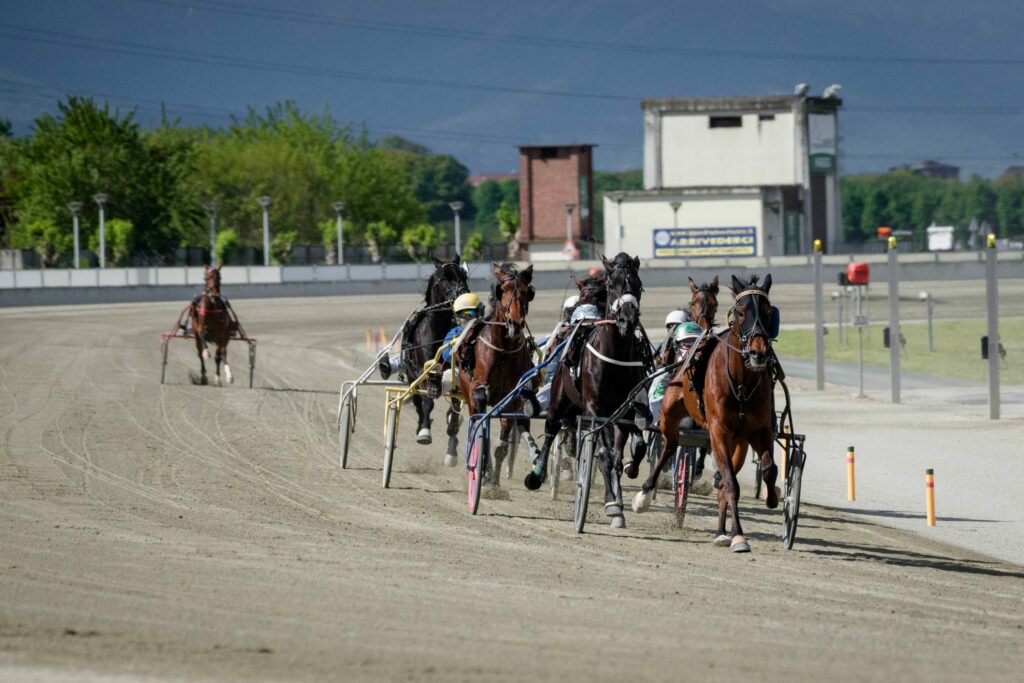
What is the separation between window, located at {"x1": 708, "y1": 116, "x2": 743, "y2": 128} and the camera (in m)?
88.2

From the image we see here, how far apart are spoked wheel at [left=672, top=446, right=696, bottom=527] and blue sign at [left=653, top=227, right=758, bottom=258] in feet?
206

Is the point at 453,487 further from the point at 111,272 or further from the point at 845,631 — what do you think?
the point at 111,272

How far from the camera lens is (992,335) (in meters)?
22.9

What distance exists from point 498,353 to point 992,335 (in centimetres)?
1084

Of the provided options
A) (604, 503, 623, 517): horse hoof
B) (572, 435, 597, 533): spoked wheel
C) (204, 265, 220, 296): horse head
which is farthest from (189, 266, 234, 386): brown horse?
(572, 435, 597, 533): spoked wheel

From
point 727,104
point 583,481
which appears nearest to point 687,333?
point 583,481

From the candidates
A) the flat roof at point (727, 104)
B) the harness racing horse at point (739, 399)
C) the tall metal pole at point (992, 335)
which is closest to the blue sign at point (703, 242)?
the flat roof at point (727, 104)

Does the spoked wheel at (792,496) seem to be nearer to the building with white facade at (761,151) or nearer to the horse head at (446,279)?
the horse head at (446,279)

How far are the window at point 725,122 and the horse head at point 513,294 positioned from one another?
75610 millimetres

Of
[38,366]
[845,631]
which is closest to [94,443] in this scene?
[845,631]

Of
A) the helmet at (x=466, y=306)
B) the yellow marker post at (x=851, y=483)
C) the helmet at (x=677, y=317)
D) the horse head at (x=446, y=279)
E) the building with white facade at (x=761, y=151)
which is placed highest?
the building with white facade at (x=761, y=151)

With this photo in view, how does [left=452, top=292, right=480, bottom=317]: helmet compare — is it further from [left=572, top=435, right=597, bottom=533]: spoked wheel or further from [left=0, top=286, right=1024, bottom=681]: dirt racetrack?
[left=572, top=435, right=597, bottom=533]: spoked wheel

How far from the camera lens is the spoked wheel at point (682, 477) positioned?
12977mm

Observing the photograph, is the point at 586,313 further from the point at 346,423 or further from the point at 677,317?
the point at 346,423
